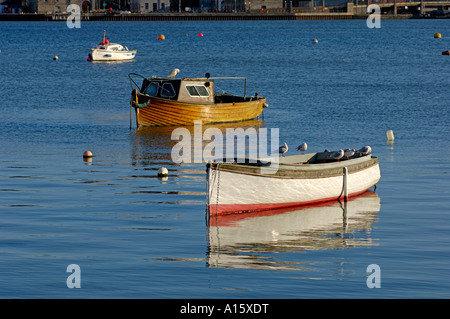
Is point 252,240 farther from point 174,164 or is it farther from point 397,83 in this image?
point 397,83

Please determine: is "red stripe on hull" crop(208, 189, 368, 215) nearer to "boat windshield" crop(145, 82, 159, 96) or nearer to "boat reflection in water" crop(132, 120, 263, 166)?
"boat reflection in water" crop(132, 120, 263, 166)

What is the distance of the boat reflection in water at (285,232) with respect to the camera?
21453 millimetres

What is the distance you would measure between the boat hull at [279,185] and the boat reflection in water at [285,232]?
0.29 meters

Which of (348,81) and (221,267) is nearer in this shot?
(221,267)

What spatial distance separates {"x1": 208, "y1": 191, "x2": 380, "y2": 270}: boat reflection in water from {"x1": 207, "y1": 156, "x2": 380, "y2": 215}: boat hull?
0.29m

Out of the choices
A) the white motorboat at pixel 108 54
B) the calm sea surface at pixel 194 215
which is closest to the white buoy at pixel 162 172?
the calm sea surface at pixel 194 215

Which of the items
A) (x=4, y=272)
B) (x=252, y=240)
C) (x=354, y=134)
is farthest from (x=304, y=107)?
(x=4, y=272)

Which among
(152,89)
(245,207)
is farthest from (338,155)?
(152,89)

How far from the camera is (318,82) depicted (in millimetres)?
74000

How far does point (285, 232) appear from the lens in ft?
80.0

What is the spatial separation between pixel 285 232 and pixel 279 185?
2251 millimetres

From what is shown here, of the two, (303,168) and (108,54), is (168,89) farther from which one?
(108,54)

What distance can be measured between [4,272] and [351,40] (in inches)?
5471

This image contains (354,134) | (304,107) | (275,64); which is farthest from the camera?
(275,64)
